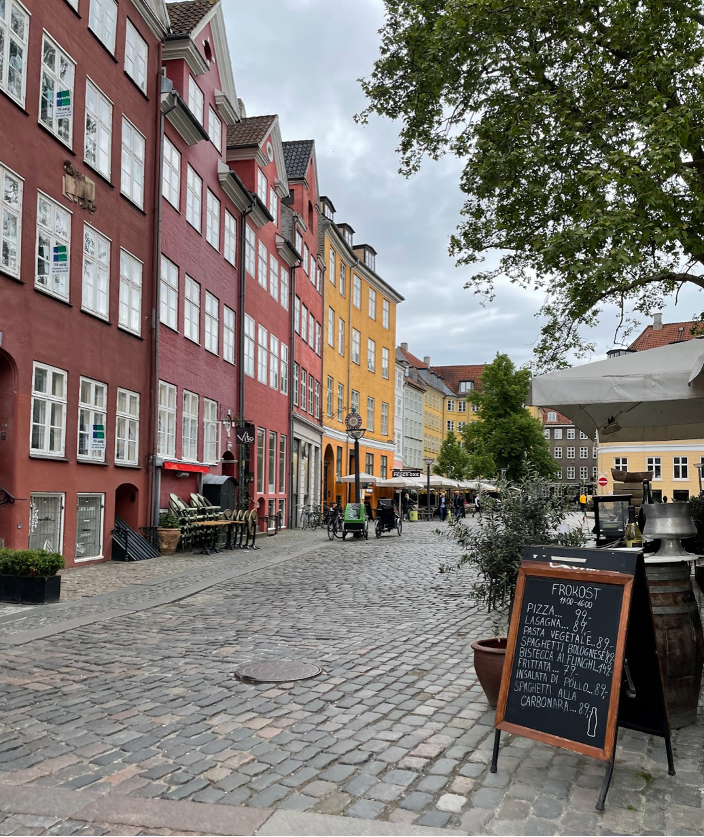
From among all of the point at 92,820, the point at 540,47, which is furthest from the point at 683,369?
the point at 540,47

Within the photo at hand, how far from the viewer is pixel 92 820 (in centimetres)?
373

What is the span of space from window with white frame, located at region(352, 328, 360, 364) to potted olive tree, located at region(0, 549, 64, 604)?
3778cm

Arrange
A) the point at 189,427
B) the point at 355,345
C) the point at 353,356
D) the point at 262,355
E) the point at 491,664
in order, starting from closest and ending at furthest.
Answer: the point at 491,664 → the point at 189,427 → the point at 262,355 → the point at 353,356 → the point at 355,345

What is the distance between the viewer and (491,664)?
538cm

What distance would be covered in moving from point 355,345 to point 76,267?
33479 millimetres

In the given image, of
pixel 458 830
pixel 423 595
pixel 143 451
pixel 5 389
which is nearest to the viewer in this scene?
pixel 458 830

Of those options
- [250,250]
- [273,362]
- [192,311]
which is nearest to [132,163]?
[192,311]

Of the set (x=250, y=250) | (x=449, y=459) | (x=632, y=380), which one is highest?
(x=250, y=250)

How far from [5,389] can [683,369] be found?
10603mm

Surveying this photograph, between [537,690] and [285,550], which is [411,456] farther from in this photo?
[537,690]

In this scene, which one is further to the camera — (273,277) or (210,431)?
(273,277)

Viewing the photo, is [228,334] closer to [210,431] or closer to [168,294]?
[210,431]

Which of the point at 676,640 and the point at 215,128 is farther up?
the point at 215,128

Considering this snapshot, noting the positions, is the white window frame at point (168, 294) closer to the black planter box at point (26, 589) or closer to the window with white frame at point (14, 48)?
the window with white frame at point (14, 48)
